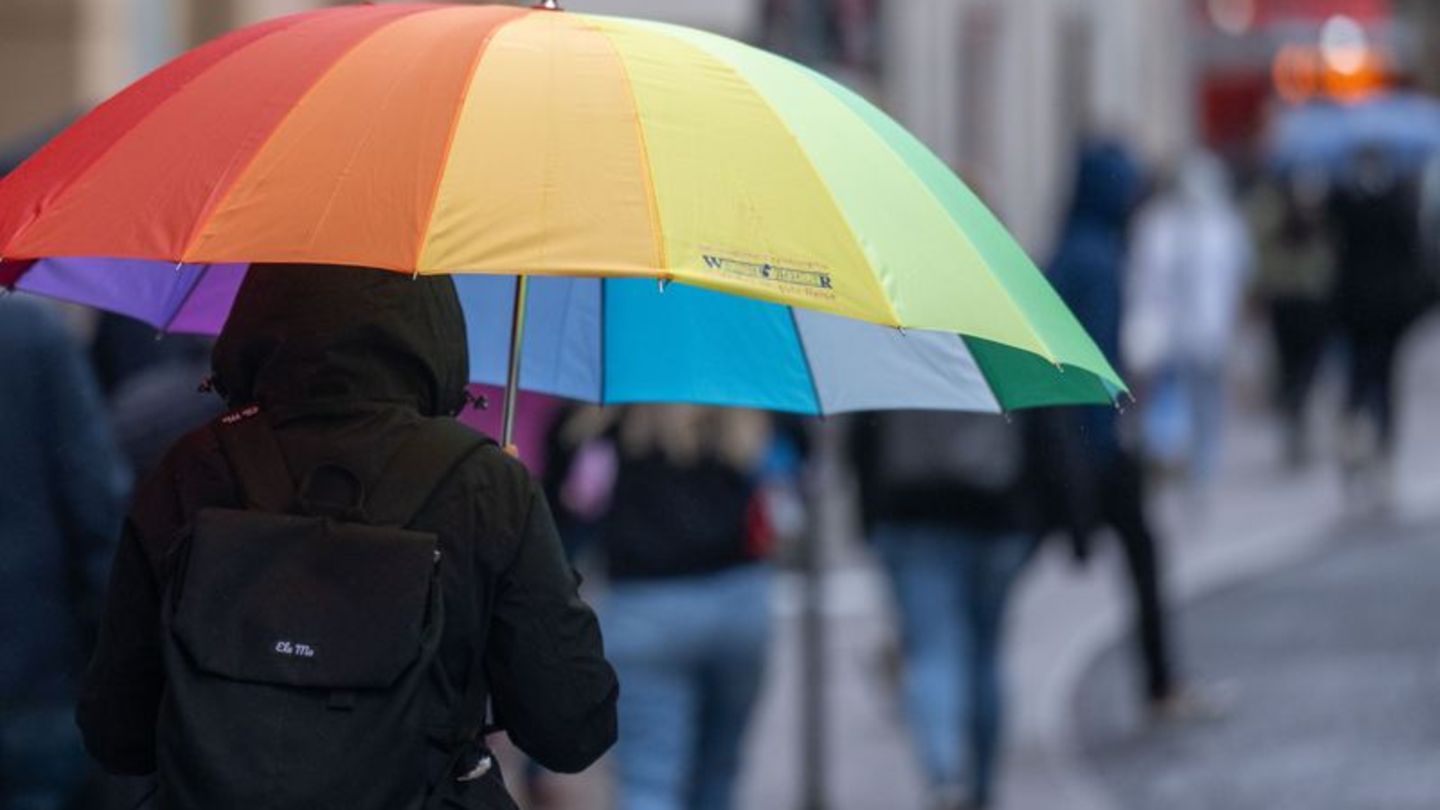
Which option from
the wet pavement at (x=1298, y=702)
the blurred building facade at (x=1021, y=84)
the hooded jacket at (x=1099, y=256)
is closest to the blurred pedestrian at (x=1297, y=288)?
the blurred building facade at (x=1021, y=84)

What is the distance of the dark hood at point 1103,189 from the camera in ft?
29.2

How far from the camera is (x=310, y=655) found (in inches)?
139

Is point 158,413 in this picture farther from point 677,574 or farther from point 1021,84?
point 1021,84

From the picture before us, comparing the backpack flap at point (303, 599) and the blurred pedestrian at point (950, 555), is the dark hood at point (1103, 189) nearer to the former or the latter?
the blurred pedestrian at point (950, 555)

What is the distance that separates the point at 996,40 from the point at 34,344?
736 inches

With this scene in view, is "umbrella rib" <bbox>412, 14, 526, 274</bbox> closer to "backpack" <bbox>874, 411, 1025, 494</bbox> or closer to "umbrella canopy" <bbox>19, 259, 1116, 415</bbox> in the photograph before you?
"umbrella canopy" <bbox>19, 259, 1116, 415</bbox>

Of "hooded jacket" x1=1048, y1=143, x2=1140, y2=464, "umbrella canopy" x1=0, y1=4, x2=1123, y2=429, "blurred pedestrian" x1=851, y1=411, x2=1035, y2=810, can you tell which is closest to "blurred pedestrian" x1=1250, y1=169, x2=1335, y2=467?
"hooded jacket" x1=1048, y1=143, x2=1140, y2=464

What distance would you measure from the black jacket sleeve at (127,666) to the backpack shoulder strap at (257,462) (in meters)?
0.17

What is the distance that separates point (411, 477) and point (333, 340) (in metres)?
0.19

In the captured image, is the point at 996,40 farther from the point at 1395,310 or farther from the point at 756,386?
the point at 756,386

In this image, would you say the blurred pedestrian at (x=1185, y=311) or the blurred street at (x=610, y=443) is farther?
the blurred pedestrian at (x=1185, y=311)

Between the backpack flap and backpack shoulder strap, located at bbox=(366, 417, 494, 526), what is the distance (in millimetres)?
34

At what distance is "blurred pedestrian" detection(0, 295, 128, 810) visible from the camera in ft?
17.4

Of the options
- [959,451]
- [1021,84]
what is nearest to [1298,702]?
[959,451]
